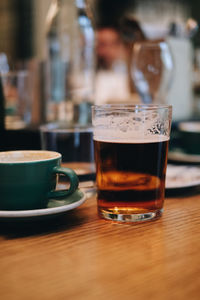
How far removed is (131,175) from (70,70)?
1.10 meters

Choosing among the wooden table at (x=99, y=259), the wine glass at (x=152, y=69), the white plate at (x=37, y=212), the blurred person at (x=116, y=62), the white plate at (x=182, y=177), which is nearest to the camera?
the wooden table at (x=99, y=259)

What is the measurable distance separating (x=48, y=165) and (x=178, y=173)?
1.26 feet

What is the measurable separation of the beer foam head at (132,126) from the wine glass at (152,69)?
1.47 ft

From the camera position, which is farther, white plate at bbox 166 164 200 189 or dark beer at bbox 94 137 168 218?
white plate at bbox 166 164 200 189

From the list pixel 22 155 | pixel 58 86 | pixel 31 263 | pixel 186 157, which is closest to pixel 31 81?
pixel 58 86

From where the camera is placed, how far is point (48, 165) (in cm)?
57

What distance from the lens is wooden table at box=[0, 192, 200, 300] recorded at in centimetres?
38

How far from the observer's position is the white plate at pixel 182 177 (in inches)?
29.7

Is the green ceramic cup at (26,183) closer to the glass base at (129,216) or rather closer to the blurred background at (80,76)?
the glass base at (129,216)

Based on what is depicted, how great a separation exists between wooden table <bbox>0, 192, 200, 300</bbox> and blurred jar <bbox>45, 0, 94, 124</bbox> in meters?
0.75

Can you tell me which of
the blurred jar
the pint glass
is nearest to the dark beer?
the pint glass

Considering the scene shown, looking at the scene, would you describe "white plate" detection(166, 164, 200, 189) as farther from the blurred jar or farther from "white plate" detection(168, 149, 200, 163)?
the blurred jar

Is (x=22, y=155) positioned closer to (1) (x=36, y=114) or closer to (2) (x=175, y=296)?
(2) (x=175, y=296)

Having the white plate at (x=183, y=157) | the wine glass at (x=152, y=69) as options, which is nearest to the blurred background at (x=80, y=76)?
the wine glass at (x=152, y=69)
